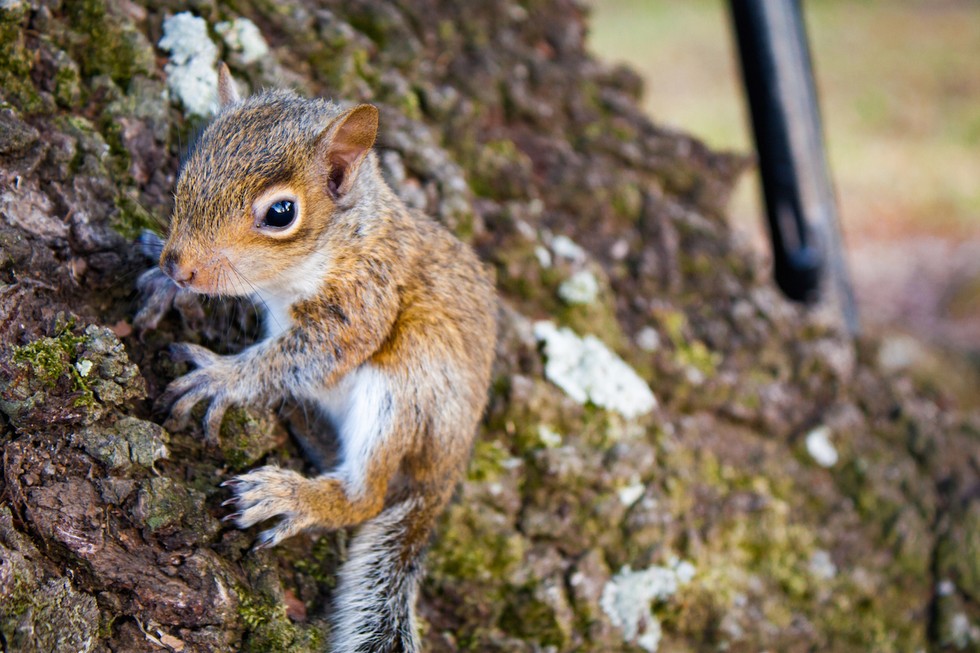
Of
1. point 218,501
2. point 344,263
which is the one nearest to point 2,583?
point 218,501

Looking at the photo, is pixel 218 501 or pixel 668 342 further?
pixel 668 342

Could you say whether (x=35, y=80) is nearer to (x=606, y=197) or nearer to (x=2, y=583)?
(x=2, y=583)

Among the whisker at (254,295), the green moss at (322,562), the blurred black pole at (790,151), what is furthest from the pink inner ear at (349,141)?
the blurred black pole at (790,151)

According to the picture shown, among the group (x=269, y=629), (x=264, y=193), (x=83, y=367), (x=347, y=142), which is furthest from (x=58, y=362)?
(x=347, y=142)

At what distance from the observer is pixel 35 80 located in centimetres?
234

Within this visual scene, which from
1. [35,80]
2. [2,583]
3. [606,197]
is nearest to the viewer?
[2,583]

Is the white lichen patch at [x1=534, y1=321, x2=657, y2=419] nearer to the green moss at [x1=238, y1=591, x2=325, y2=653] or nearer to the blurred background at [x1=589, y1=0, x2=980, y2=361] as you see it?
the green moss at [x1=238, y1=591, x2=325, y2=653]

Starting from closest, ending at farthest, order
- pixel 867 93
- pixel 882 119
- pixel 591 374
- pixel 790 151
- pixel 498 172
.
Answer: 1. pixel 591 374
2. pixel 498 172
3. pixel 790 151
4. pixel 882 119
5. pixel 867 93

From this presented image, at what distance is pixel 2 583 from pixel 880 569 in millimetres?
2844

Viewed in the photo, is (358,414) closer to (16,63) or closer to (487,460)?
(487,460)

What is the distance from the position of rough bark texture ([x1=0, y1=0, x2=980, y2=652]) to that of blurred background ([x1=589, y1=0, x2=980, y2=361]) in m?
1.49

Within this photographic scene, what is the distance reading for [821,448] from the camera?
332cm

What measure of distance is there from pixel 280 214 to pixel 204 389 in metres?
0.53

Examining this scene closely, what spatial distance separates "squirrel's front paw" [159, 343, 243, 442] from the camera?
220 cm
